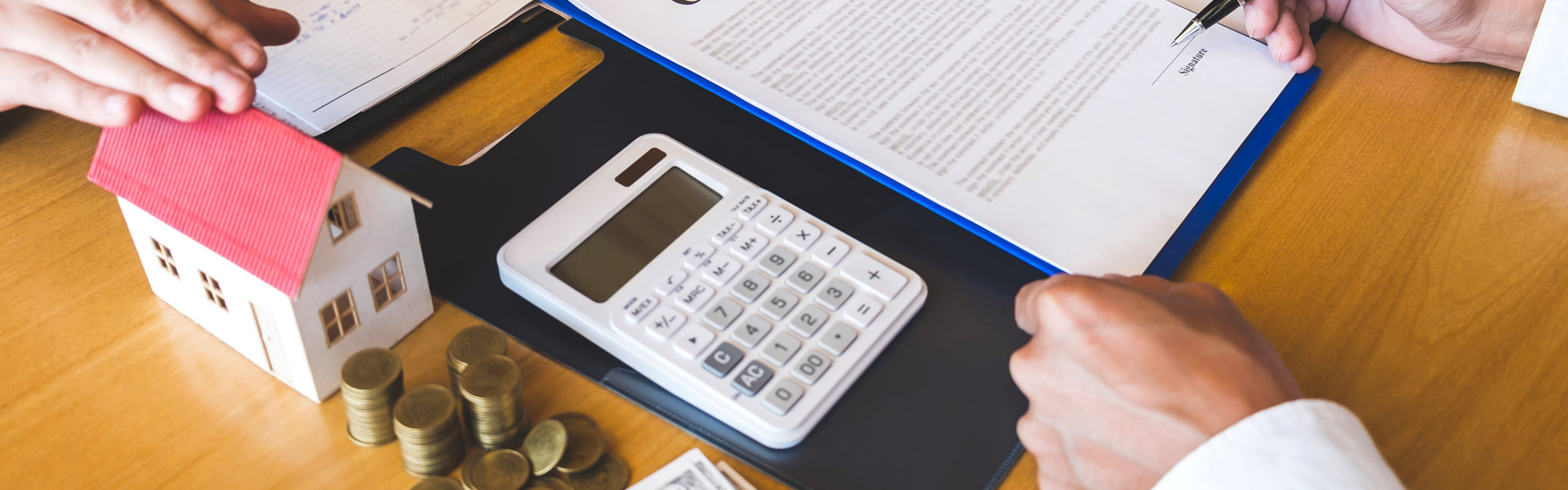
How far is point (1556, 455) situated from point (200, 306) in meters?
0.81

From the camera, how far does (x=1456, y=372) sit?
66 cm

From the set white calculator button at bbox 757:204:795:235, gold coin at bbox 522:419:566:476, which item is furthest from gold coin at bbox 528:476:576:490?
white calculator button at bbox 757:204:795:235

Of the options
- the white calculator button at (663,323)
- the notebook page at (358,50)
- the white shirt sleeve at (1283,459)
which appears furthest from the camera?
the notebook page at (358,50)

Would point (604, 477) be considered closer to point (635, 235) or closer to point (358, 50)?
point (635, 235)

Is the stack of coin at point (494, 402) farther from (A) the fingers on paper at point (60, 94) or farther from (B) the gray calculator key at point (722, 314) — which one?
(A) the fingers on paper at point (60, 94)

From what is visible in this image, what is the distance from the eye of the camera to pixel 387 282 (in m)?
0.60

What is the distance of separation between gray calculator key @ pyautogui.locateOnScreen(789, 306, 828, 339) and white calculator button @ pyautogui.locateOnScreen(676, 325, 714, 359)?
51 mm

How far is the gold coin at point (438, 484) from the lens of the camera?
21.4 inches

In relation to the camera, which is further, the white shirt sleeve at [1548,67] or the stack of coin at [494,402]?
the white shirt sleeve at [1548,67]

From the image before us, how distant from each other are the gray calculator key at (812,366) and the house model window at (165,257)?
0.36 m

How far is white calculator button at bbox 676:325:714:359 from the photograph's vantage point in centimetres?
60

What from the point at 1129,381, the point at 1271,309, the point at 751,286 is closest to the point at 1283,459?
the point at 1129,381

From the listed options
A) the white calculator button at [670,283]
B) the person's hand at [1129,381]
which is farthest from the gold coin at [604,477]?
the person's hand at [1129,381]

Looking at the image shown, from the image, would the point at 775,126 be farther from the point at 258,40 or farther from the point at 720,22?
the point at 258,40
